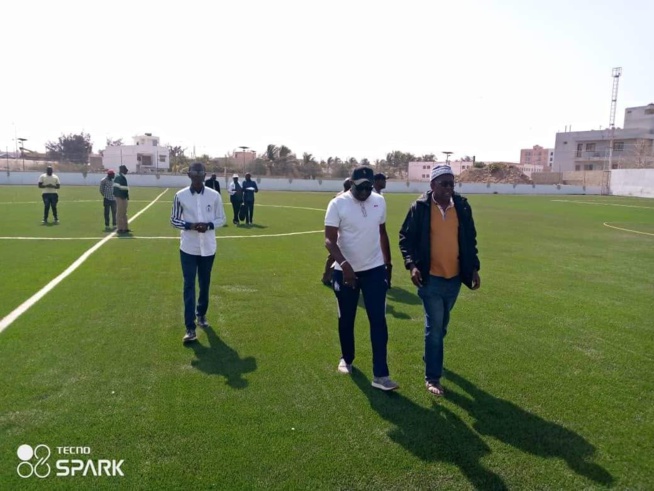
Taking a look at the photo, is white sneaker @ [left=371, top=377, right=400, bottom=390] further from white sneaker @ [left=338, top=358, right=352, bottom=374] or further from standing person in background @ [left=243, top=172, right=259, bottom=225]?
standing person in background @ [left=243, top=172, right=259, bottom=225]

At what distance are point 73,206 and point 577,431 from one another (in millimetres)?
23229

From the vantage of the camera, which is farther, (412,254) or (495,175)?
(495,175)

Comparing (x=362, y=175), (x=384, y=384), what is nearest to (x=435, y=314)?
(x=384, y=384)

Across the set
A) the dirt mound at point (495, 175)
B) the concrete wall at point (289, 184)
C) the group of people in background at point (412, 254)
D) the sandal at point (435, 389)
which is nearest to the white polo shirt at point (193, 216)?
the group of people in background at point (412, 254)

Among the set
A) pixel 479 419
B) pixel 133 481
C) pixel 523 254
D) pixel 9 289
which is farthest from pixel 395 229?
pixel 133 481

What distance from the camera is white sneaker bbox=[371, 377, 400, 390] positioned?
4520 millimetres

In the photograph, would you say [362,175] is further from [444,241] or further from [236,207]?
[236,207]

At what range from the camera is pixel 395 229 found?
702 inches

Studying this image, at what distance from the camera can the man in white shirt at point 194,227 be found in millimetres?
5707

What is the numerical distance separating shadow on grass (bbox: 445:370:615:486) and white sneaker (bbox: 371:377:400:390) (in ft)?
1.53

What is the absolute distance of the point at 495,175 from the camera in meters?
76.0

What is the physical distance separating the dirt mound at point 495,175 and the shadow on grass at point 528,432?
73.4 meters

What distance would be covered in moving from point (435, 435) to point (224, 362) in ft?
7.48

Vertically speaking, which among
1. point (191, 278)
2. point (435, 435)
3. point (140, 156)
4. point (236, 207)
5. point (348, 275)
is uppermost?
point (140, 156)
